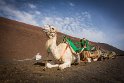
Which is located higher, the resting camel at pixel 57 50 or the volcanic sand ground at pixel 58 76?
the resting camel at pixel 57 50

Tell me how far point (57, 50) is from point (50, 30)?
35.2 inches

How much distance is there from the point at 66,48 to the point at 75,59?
1.07 m

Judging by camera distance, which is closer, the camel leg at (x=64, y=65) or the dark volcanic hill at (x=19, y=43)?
the camel leg at (x=64, y=65)

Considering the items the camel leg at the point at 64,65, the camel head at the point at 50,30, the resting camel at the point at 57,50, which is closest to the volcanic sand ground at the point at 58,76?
the camel leg at the point at 64,65

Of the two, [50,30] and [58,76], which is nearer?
[58,76]

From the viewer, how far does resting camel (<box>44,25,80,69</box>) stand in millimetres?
A: 6781

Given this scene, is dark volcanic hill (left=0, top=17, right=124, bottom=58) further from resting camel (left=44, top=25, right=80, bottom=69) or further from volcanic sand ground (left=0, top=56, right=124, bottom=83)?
volcanic sand ground (left=0, top=56, right=124, bottom=83)

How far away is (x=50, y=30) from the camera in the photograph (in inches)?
268

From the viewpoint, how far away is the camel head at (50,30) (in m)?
6.73

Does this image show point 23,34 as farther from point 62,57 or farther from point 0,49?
point 62,57

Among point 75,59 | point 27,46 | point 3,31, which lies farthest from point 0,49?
point 75,59

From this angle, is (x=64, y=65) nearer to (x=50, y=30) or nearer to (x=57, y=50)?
(x=57, y=50)

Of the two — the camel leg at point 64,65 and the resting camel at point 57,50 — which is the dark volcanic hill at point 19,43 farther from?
the camel leg at point 64,65

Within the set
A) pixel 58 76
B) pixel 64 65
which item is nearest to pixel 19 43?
pixel 64 65
